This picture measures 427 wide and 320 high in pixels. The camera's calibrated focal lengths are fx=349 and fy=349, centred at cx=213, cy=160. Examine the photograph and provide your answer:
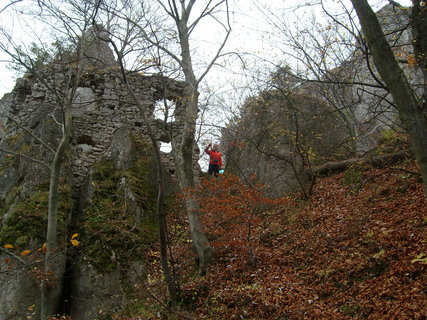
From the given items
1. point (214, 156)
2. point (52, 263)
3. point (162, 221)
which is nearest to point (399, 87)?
point (162, 221)

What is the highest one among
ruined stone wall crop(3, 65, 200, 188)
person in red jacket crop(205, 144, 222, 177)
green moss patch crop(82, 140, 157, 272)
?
ruined stone wall crop(3, 65, 200, 188)

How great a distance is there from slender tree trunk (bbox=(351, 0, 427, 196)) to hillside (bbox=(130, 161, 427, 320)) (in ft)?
5.09

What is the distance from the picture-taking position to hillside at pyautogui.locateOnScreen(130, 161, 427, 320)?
4.46 meters

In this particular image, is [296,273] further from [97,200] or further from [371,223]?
[97,200]

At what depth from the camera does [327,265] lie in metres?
5.60

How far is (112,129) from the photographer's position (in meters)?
11.4

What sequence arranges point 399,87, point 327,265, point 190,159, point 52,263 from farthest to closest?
point 190,159
point 52,263
point 327,265
point 399,87

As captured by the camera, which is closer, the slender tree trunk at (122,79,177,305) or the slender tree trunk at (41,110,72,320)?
the slender tree trunk at (122,79,177,305)

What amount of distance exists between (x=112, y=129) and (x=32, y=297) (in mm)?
5967

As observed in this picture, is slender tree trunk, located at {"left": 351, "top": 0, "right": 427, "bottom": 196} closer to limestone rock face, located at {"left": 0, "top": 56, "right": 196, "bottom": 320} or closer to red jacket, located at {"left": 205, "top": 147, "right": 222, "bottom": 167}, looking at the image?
limestone rock face, located at {"left": 0, "top": 56, "right": 196, "bottom": 320}

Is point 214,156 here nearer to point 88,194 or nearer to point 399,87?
point 88,194

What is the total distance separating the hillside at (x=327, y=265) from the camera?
4.46 m

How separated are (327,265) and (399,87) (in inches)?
120

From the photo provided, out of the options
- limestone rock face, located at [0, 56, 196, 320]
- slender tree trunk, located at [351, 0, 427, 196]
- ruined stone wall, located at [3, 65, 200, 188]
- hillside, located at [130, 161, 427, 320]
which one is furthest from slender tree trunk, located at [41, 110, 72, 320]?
slender tree trunk, located at [351, 0, 427, 196]
